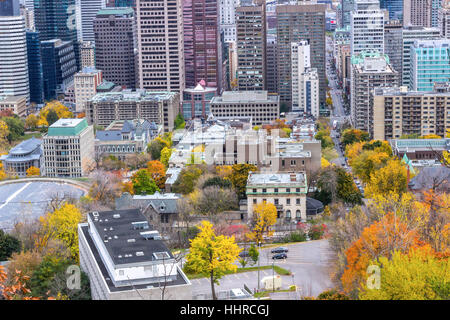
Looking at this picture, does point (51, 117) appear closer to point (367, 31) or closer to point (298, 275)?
point (367, 31)

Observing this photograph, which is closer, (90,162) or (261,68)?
(90,162)

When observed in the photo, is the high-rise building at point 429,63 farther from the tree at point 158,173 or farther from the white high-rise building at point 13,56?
the white high-rise building at point 13,56

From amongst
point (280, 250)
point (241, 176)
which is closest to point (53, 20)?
point (241, 176)

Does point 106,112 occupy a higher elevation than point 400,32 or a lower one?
lower

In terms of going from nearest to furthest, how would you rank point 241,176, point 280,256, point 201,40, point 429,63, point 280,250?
1. point 280,256
2. point 280,250
3. point 241,176
4. point 429,63
5. point 201,40

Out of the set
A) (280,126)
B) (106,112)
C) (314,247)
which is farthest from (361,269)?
(106,112)

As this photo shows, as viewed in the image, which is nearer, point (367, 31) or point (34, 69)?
point (367, 31)
